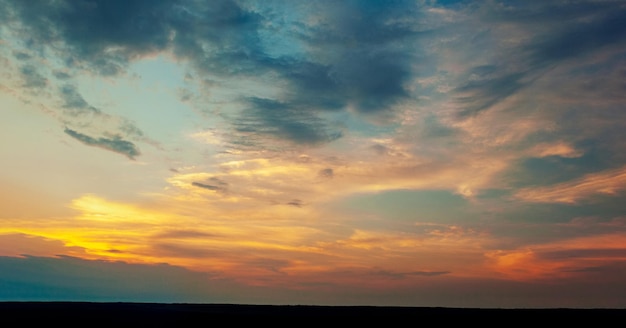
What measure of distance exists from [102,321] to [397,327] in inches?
1283

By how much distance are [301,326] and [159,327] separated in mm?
14826

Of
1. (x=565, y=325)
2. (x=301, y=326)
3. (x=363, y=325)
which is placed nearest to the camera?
(x=301, y=326)

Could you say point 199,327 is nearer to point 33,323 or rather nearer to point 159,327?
point 159,327

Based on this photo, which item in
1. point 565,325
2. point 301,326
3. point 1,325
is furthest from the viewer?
point 565,325

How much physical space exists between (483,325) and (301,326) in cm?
2374

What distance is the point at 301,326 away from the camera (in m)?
61.0

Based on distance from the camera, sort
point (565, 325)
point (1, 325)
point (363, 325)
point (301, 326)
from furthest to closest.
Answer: point (565, 325)
point (363, 325)
point (301, 326)
point (1, 325)

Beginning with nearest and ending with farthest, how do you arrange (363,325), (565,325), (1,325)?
1. (1,325)
2. (363,325)
3. (565,325)

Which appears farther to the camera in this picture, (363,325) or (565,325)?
(565,325)

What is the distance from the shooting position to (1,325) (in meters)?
55.9

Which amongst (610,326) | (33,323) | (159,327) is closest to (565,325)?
(610,326)

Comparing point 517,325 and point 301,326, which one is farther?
point 517,325

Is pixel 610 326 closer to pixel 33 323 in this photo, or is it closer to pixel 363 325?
pixel 363 325

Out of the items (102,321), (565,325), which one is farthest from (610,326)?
(102,321)
